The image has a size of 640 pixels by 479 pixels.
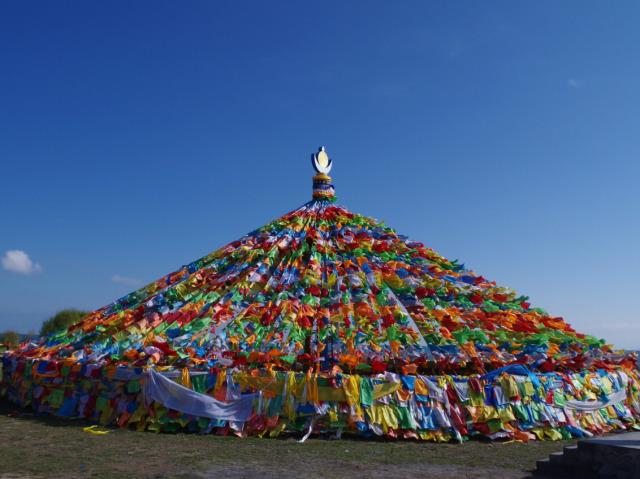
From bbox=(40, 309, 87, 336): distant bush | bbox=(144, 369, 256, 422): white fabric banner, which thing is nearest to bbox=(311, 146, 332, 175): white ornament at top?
bbox=(144, 369, 256, 422): white fabric banner

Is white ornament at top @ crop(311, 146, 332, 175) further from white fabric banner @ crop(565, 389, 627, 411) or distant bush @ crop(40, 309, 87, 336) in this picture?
distant bush @ crop(40, 309, 87, 336)

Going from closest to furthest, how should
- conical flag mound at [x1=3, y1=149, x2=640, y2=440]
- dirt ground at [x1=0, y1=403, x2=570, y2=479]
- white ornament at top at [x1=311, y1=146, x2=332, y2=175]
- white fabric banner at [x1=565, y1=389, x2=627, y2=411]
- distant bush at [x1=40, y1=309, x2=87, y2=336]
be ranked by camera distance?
dirt ground at [x1=0, y1=403, x2=570, y2=479] → conical flag mound at [x1=3, y1=149, x2=640, y2=440] → white fabric banner at [x1=565, y1=389, x2=627, y2=411] → white ornament at top at [x1=311, y1=146, x2=332, y2=175] → distant bush at [x1=40, y1=309, x2=87, y2=336]

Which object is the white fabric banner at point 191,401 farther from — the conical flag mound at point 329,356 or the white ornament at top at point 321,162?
the white ornament at top at point 321,162

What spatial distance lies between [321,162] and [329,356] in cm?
520

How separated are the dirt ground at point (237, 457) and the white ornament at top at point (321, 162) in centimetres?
636

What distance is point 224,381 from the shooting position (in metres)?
7.69

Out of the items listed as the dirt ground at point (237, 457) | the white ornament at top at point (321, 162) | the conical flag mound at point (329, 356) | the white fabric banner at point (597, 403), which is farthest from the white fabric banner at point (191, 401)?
the white ornament at top at point (321, 162)

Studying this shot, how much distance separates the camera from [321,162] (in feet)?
41.0

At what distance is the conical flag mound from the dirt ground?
0.35 meters

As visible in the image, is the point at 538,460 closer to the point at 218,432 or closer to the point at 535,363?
the point at 535,363

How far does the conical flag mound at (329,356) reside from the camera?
7566 millimetres

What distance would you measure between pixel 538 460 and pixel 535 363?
247cm

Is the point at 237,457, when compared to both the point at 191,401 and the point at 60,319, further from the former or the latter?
the point at 60,319

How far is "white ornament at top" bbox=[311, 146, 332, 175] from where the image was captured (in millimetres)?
12438
